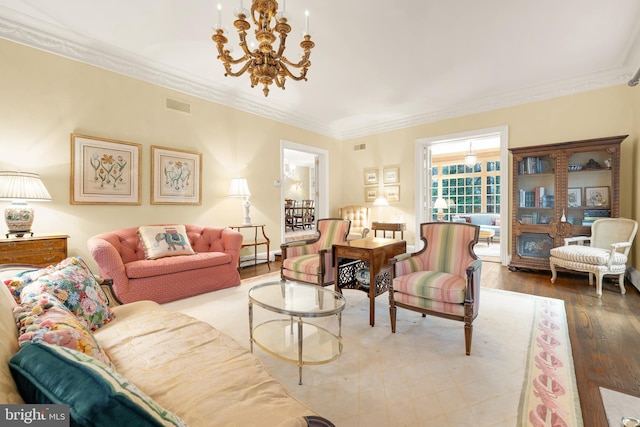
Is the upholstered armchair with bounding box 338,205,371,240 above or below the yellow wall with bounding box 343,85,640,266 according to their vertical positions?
below

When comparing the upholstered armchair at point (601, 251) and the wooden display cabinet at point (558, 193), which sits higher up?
the wooden display cabinet at point (558, 193)

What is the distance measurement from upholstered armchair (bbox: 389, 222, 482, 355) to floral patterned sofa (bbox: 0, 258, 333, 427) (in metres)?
→ 1.55

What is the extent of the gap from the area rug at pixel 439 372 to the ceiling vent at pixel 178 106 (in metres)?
3.00

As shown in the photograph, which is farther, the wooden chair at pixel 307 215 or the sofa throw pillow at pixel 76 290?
the wooden chair at pixel 307 215

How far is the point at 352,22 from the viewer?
3.12 metres

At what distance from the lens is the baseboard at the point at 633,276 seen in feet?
12.2

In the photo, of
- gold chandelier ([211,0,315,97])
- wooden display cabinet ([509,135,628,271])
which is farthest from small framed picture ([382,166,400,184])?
gold chandelier ([211,0,315,97])

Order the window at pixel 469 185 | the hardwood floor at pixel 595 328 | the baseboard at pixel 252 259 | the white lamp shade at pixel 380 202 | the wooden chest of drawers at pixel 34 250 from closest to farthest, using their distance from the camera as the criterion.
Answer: the hardwood floor at pixel 595 328, the wooden chest of drawers at pixel 34 250, the baseboard at pixel 252 259, the white lamp shade at pixel 380 202, the window at pixel 469 185

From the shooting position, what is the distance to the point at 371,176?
691cm

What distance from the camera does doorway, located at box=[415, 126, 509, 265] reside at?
16.8ft

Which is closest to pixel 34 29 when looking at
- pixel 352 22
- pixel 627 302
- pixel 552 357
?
pixel 352 22

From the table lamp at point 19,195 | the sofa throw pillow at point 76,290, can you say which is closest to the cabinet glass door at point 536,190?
the sofa throw pillow at point 76,290

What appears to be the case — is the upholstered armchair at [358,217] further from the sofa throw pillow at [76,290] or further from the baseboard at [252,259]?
the sofa throw pillow at [76,290]

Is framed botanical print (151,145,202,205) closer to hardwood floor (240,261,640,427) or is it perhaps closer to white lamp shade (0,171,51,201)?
white lamp shade (0,171,51,201)
